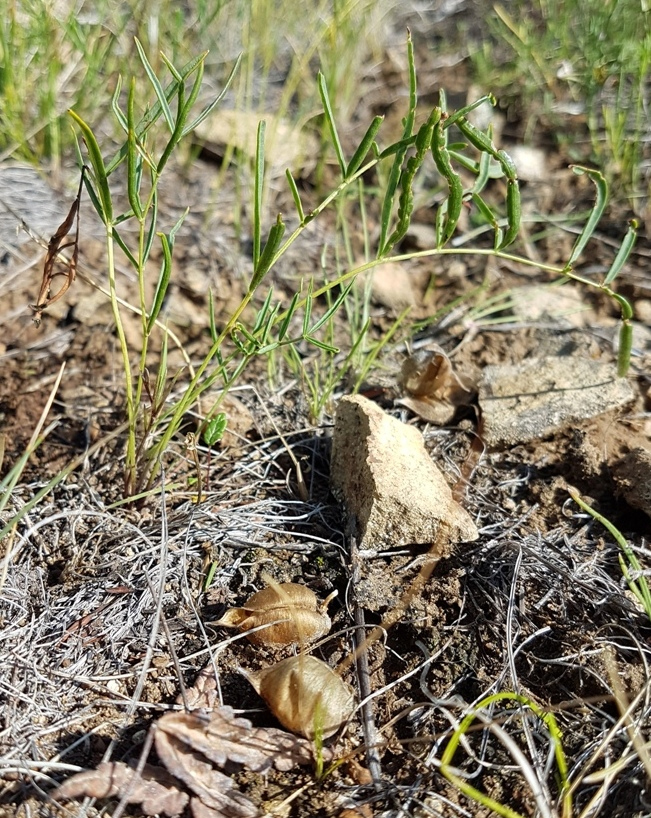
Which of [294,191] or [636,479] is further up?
[294,191]

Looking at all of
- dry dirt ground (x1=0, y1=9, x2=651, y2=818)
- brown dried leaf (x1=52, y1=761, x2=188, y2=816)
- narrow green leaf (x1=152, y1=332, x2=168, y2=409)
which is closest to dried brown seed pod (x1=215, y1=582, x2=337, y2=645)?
dry dirt ground (x1=0, y1=9, x2=651, y2=818)

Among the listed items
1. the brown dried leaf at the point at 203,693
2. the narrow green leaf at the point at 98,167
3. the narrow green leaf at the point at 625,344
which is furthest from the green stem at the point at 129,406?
the narrow green leaf at the point at 625,344

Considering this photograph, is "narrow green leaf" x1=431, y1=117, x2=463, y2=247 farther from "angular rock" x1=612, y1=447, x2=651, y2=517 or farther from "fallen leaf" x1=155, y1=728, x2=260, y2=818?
"fallen leaf" x1=155, y1=728, x2=260, y2=818

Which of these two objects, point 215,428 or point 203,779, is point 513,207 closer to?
point 215,428

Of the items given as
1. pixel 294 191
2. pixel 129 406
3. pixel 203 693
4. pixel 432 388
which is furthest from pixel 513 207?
pixel 203 693

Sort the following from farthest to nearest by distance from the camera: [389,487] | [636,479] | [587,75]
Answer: [587,75] < [636,479] < [389,487]

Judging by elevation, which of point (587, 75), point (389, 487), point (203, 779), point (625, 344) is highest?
point (587, 75)

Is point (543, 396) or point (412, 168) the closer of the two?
point (412, 168)
